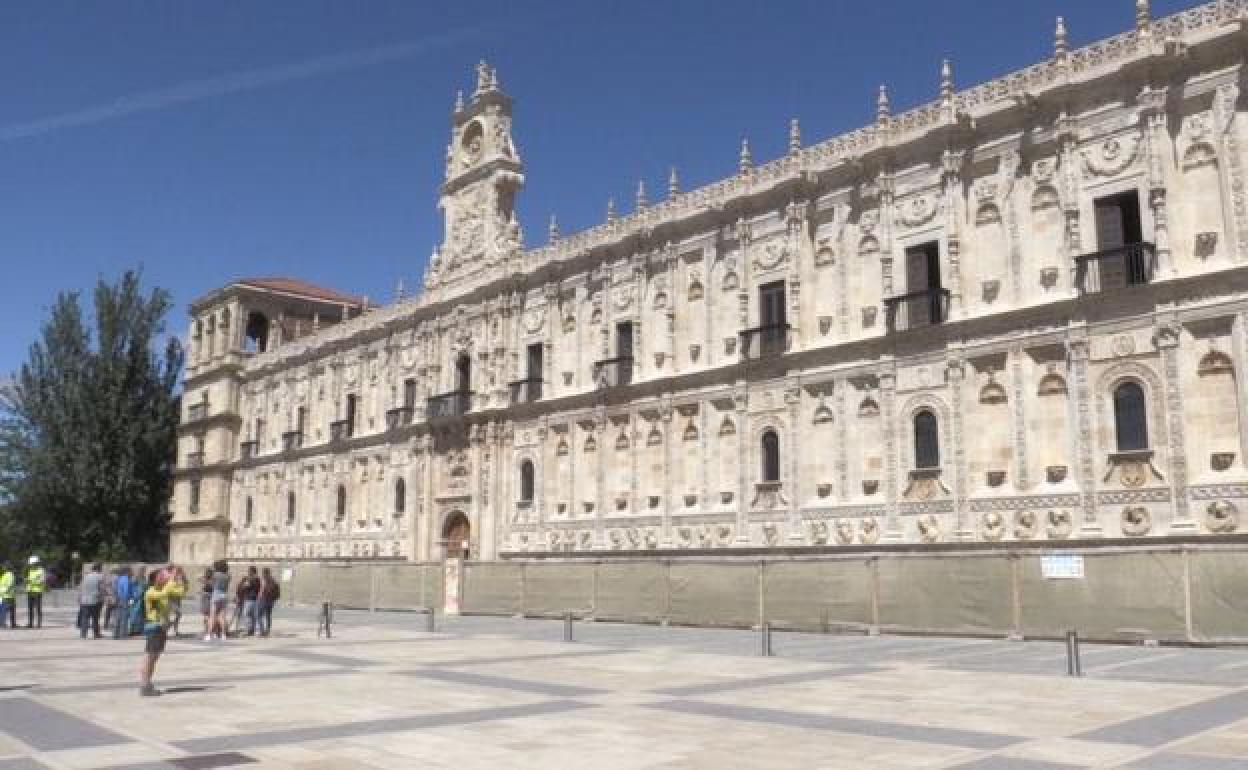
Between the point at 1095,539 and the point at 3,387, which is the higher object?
the point at 3,387

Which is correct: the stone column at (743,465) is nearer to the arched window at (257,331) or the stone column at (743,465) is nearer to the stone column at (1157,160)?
the stone column at (1157,160)

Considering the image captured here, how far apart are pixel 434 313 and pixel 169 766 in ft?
118

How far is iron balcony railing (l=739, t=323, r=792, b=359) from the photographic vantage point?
29.6 meters

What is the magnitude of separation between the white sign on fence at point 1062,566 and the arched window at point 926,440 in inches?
246

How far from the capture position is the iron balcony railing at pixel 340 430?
48562 mm

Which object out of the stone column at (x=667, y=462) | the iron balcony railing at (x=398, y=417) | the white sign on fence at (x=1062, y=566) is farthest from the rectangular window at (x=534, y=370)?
the white sign on fence at (x=1062, y=566)

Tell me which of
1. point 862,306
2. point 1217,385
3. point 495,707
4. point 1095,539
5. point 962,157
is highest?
point 962,157

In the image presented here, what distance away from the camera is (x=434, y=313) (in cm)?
4384

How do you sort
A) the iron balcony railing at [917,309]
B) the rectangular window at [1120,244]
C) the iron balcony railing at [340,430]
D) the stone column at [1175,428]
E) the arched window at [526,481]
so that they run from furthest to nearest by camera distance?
the iron balcony railing at [340,430] → the arched window at [526,481] → the iron balcony railing at [917,309] → the rectangular window at [1120,244] → the stone column at [1175,428]

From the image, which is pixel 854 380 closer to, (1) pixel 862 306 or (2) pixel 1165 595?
(1) pixel 862 306

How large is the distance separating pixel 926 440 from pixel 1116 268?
5.87 m

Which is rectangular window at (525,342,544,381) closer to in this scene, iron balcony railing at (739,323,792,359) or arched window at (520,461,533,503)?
arched window at (520,461,533,503)

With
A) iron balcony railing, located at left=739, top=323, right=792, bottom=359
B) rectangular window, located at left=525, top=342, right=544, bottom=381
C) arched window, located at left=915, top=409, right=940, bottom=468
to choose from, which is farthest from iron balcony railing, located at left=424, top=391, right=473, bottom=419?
arched window, located at left=915, top=409, right=940, bottom=468

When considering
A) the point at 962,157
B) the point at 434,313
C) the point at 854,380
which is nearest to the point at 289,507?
the point at 434,313
